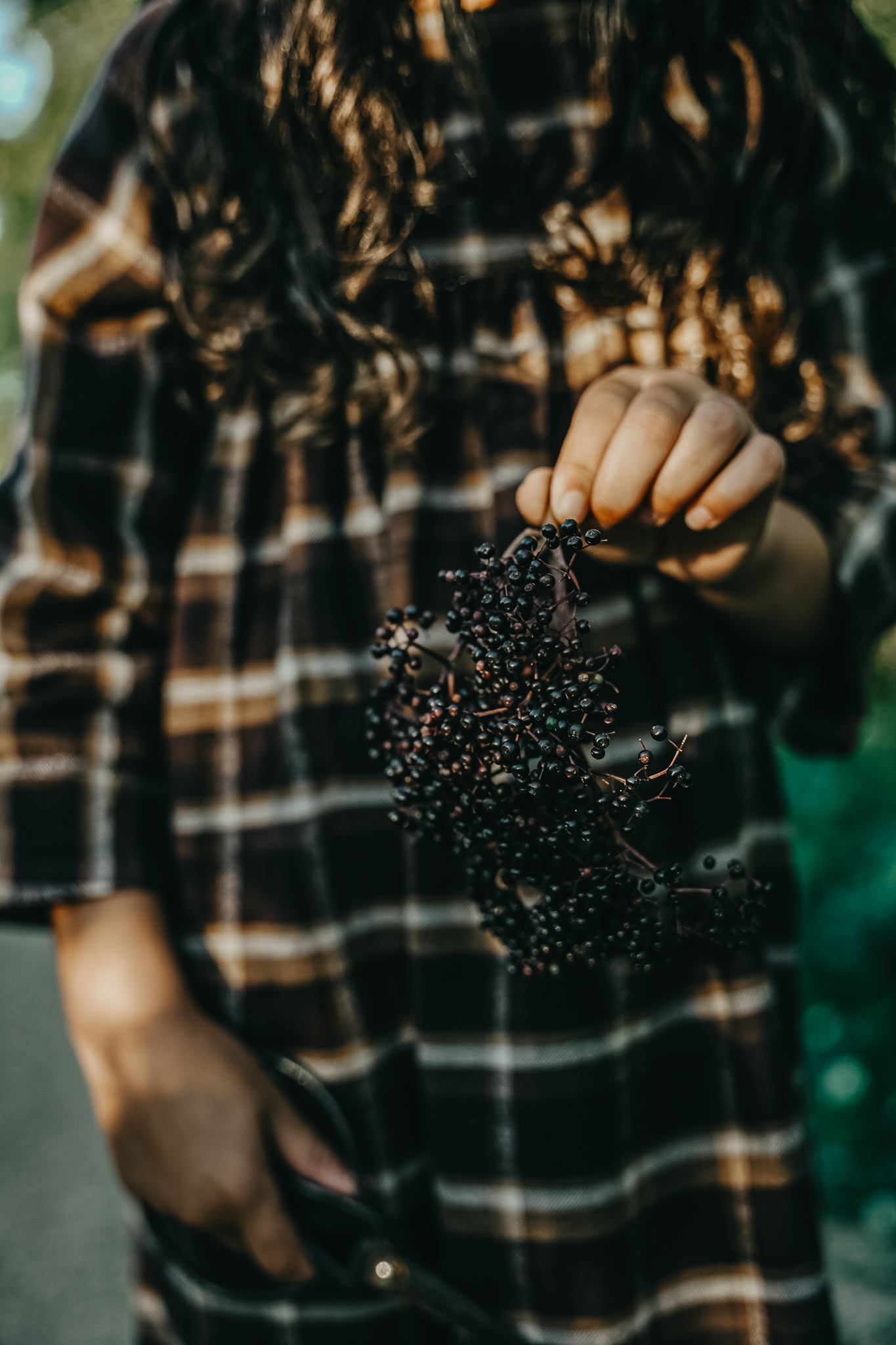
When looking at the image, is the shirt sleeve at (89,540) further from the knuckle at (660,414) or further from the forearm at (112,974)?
the knuckle at (660,414)

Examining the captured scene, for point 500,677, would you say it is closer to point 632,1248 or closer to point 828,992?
point 632,1248

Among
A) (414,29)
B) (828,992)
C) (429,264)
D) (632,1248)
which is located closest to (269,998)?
(632,1248)

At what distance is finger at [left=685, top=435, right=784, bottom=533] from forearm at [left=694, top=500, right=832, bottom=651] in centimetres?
13

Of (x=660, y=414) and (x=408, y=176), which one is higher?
(x=408, y=176)

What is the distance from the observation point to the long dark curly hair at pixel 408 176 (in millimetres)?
847

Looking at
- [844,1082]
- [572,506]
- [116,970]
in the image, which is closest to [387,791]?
[116,970]

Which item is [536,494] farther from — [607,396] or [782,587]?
[782,587]

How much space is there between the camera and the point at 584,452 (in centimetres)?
58

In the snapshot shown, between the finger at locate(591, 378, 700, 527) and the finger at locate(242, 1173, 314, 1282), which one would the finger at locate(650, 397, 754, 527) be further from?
the finger at locate(242, 1173, 314, 1282)

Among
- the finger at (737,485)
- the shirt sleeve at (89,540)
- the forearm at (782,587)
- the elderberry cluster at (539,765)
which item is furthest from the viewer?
the shirt sleeve at (89,540)

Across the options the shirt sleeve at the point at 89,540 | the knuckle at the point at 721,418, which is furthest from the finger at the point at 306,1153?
the knuckle at the point at 721,418

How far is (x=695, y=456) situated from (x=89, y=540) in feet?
2.39

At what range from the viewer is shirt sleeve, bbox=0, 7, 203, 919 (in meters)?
0.92

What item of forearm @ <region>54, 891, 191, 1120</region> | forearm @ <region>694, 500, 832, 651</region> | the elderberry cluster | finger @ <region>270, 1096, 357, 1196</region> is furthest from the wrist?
forearm @ <region>694, 500, 832, 651</region>
